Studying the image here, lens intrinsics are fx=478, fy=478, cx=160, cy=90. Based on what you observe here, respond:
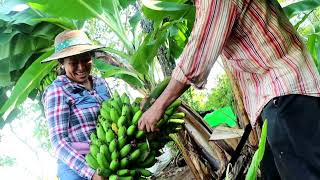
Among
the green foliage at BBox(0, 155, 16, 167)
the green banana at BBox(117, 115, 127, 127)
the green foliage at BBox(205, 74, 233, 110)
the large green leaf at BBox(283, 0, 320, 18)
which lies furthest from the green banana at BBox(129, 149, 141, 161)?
the green foliage at BBox(0, 155, 16, 167)

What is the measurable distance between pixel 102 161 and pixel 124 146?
3.5 inches

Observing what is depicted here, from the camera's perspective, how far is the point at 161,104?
149 cm

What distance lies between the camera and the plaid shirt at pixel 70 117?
72.6 inches

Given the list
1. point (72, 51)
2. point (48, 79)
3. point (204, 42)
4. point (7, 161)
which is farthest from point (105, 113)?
point (7, 161)

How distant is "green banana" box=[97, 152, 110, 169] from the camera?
5.29ft

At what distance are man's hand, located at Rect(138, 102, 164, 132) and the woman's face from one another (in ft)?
1.95

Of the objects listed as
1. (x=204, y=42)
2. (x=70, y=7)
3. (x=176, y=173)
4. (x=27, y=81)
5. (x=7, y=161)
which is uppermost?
(x=70, y=7)

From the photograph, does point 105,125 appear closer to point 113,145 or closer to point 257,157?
point 113,145

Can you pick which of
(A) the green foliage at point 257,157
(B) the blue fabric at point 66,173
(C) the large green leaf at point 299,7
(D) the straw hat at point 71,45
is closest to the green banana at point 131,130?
(B) the blue fabric at point 66,173

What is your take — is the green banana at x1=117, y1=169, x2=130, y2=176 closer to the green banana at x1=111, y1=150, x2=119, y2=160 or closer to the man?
the green banana at x1=111, y1=150, x2=119, y2=160

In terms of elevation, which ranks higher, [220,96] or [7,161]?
[220,96]

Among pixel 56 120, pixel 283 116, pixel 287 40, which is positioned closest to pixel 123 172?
pixel 56 120

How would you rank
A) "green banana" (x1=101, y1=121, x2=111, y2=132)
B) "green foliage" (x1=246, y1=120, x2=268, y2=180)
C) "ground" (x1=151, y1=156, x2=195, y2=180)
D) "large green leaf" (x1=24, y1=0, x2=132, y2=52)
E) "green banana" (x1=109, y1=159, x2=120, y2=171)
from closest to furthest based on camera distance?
"green foliage" (x1=246, y1=120, x2=268, y2=180) → "green banana" (x1=109, y1=159, x2=120, y2=171) → "green banana" (x1=101, y1=121, x2=111, y2=132) → "large green leaf" (x1=24, y1=0, x2=132, y2=52) → "ground" (x1=151, y1=156, x2=195, y2=180)

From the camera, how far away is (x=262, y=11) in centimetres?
146
